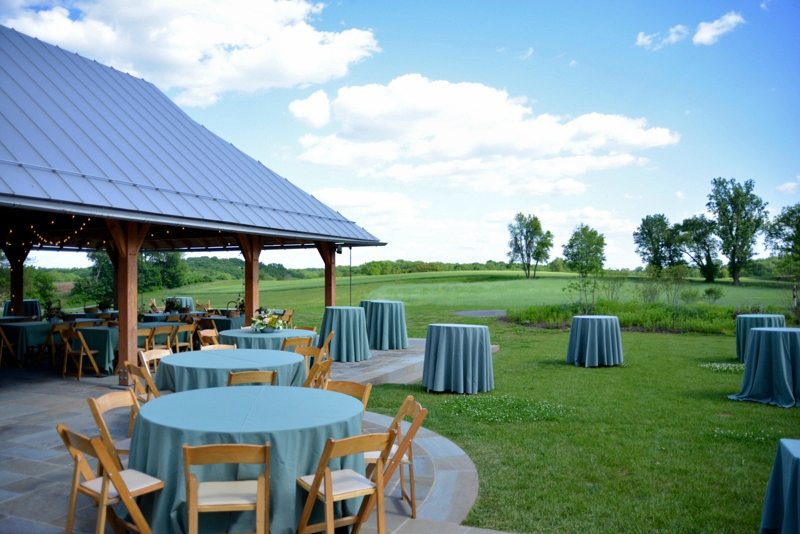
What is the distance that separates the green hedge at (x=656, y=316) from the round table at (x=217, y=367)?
16973 mm

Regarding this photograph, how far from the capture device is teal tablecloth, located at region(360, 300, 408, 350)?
13727mm

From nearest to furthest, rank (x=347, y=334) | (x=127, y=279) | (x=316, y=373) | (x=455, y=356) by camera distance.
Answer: (x=316, y=373) → (x=127, y=279) → (x=455, y=356) → (x=347, y=334)

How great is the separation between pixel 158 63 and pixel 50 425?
468 inches

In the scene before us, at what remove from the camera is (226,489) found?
3098 mm

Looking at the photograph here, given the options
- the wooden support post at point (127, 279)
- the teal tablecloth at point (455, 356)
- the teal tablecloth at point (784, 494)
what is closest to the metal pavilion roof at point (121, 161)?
the wooden support post at point (127, 279)

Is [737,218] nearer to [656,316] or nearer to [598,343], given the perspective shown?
[656,316]

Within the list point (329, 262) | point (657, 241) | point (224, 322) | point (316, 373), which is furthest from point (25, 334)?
point (657, 241)

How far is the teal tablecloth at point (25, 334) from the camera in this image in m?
10.9

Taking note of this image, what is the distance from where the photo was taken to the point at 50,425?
6465 mm

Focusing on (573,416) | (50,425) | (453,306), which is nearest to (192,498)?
(50,425)

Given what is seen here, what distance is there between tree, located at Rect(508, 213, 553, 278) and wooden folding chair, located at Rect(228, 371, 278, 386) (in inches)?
2414

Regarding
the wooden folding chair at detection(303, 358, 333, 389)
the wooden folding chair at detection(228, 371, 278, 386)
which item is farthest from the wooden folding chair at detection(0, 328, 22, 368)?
the wooden folding chair at detection(228, 371, 278, 386)

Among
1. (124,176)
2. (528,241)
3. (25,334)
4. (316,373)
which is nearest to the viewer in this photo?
(316,373)

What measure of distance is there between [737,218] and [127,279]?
52.0 m
